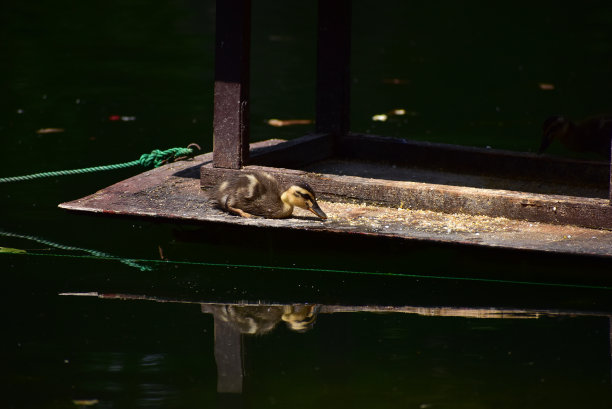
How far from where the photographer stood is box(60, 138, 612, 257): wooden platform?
262 inches

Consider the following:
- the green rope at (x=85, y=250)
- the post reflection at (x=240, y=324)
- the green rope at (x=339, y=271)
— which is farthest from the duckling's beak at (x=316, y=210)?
the green rope at (x=85, y=250)

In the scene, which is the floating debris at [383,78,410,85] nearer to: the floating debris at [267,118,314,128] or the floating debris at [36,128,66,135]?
the floating debris at [267,118,314,128]

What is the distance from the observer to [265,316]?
21.0 ft

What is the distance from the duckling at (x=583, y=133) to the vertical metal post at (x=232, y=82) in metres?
2.61

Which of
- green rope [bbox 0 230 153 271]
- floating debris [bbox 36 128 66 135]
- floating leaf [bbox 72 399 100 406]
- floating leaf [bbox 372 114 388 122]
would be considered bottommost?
floating leaf [bbox 72 399 100 406]

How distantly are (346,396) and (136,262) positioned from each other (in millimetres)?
2360

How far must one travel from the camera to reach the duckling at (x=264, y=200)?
711cm

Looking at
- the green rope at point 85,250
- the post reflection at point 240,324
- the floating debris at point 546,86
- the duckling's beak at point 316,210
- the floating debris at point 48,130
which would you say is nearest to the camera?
the post reflection at point 240,324

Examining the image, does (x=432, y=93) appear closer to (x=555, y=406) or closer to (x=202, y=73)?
(x=202, y=73)

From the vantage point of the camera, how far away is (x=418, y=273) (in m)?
7.05

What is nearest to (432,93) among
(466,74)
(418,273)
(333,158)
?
(466,74)

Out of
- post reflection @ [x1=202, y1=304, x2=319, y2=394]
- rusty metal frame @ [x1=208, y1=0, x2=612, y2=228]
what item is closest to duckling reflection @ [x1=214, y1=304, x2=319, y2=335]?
post reflection @ [x1=202, y1=304, x2=319, y2=394]

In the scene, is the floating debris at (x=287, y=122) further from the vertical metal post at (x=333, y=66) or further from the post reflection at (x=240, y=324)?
the post reflection at (x=240, y=324)

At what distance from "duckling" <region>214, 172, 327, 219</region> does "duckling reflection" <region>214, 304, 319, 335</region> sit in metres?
0.78
